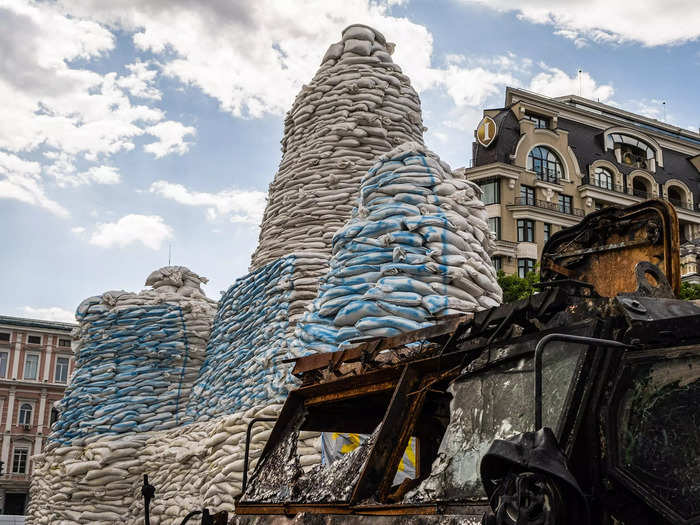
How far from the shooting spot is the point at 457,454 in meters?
2.44

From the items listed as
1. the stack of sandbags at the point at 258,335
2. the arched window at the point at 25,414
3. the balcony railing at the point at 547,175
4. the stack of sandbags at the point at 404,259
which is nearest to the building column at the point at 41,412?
the arched window at the point at 25,414

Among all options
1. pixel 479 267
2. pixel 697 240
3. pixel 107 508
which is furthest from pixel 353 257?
pixel 697 240

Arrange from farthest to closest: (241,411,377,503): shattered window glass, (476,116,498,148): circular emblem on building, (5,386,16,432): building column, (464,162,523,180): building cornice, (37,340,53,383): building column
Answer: (37,340,53,383): building column, (5,386,16,432): building column, (476,116,498,148): circular emblem on building, (464,162,523,180): building cornice, (241,411,377,503): shattered window glass

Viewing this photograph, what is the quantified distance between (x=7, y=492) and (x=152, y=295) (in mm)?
32979

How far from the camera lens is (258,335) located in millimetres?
7055

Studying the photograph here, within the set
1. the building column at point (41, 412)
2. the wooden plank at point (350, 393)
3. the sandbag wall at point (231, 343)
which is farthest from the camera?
the building column at point (41, 412)

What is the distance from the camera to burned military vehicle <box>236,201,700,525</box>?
6.27 feet

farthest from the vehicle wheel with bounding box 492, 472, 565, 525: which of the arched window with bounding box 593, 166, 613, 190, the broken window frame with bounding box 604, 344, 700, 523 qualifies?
the arched window with bounding box 593, 166, 613, 190

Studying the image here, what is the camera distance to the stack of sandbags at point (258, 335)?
21.2 feet

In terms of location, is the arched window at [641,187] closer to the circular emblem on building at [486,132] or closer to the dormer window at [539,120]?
the dormer window at [539,120]

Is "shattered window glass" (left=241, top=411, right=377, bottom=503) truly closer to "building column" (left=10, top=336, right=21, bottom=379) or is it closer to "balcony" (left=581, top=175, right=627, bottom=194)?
"balcony" (left=581, top=175, right=627, bottom=194)

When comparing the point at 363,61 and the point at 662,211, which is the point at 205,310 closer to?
the point at 363,61

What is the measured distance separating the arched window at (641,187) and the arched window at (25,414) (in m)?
27.4

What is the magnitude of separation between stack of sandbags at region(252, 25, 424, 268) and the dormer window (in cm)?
2305
